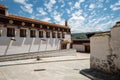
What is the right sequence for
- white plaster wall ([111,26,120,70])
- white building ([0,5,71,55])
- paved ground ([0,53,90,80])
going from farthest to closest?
white building ([0,5,71,55]) < paved ground ([0,53,90,80]) < white plaster wall ([111,26,120,70])

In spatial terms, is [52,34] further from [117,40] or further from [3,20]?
[117,40]

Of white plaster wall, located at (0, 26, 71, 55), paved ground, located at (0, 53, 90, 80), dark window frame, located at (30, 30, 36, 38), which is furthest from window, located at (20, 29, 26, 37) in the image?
paved ground, located at (0, 53, 90, 80)

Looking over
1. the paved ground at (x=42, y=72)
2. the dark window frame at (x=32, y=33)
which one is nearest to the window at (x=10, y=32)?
the dark window frame at (x=32, y=33)

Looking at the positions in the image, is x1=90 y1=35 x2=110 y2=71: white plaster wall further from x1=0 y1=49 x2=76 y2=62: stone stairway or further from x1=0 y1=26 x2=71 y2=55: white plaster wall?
x1=0 y1=26 x2=71 y2=55: white plaster wall

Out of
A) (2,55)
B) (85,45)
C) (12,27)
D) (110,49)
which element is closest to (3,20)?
(12,27)

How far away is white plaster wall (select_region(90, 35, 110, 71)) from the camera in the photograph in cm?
943

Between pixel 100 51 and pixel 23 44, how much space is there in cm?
1550

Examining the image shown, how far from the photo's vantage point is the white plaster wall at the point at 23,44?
19.7 metres

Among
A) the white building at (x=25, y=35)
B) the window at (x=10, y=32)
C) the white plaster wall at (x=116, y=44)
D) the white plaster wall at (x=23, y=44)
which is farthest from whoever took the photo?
the window at (x=10, y=32)

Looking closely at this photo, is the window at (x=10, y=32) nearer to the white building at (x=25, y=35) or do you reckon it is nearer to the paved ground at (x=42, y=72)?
the white building at (x=25, y=35)

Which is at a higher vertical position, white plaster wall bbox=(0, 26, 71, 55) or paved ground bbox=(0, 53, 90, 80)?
white plaster wall bbox=(0, 26, 71, 55)

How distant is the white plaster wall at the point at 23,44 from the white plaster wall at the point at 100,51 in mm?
14198

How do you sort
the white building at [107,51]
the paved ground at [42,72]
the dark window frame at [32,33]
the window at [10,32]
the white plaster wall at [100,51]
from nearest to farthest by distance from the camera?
the white building at [107,51] → the paved ground at [42,72] → the white plaster wall at [100,51] → the window at [10,32] → the dark window frame at [32,33]

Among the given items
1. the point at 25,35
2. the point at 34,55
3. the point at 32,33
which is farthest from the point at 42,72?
the point at 32,33
